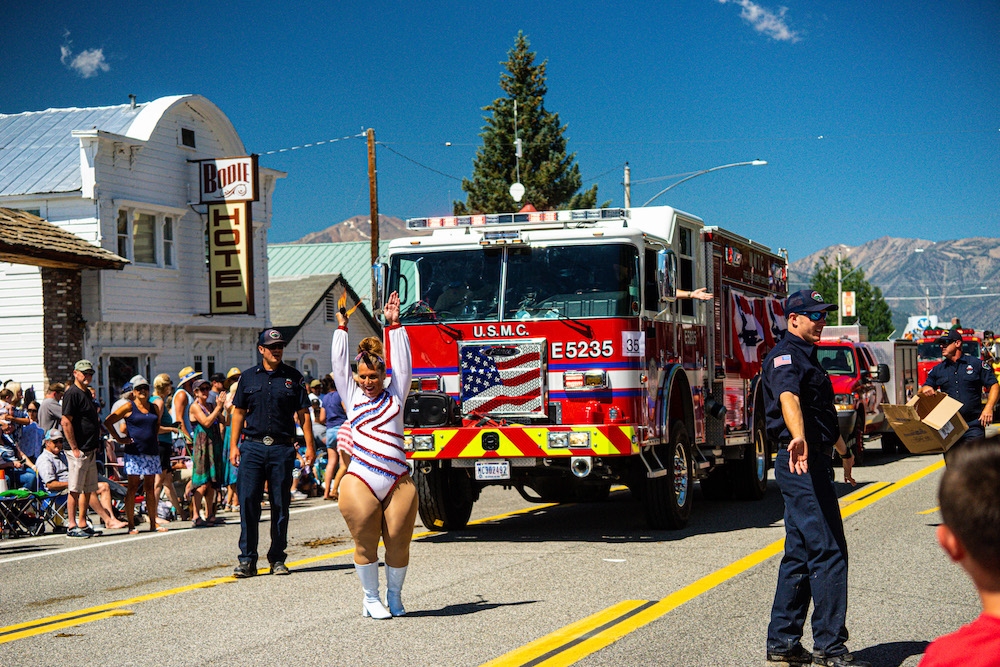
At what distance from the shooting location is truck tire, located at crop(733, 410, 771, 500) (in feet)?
50.8

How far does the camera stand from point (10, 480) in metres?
15.5

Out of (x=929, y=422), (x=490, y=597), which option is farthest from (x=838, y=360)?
(x=490, y=597)

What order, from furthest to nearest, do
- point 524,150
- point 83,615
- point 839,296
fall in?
point 839,296 < point 524,150 < point 83,615

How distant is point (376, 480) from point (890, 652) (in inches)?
132

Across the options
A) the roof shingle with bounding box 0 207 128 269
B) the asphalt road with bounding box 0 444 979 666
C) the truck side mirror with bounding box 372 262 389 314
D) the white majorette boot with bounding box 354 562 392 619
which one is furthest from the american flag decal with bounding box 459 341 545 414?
the roof shingle with bounding box 0 207 128 269

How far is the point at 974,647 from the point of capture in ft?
8.12

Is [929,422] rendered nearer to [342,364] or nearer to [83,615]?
[342,364]

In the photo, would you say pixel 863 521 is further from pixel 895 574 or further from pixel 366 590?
pixel 366 590

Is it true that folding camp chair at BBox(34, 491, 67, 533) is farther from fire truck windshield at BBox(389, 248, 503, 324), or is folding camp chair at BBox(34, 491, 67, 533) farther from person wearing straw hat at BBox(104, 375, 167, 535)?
fire truck windshield at BBox(389, 248, 503, 324)

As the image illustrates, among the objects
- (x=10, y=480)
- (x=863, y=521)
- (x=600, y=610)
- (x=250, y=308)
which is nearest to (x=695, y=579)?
(x=600, y=610)

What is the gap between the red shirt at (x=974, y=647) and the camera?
2451 mm

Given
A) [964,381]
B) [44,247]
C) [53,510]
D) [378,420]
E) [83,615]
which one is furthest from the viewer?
[44,247]

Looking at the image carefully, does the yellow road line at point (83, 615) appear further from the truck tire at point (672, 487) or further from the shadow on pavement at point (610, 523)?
the truck tire at point (672, 487)

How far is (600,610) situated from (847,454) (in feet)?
6.55
